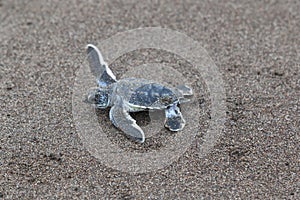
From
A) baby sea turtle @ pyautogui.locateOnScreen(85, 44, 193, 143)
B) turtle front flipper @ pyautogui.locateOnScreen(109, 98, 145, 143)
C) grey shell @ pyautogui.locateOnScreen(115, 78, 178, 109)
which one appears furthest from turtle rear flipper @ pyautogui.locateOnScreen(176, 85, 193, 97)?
turtle front flipper @ pyautogui.locateOnScreen(109, 98, 145, 143)

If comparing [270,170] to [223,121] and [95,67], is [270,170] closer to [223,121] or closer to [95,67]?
[223,121]

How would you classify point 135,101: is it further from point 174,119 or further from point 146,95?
point 174,119

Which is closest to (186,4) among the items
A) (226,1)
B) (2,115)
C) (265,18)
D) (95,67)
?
(226,1)

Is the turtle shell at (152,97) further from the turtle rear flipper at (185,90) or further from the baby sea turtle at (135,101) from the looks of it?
the turtle rear flipper at (185,90)

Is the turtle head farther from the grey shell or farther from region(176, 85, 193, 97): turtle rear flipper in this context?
region(176, 85, 193, 97): turtle rear flipper

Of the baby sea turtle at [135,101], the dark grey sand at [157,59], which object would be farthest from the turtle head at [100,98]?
the dark grey sand at [157,59]

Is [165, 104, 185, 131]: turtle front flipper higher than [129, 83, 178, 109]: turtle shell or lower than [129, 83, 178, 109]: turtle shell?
lower

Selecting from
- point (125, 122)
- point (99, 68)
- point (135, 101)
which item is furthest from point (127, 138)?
point (99, 68)

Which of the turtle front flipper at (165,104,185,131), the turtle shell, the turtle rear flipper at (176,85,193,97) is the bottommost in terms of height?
the turtle front flipper at (165,104,185,131)
